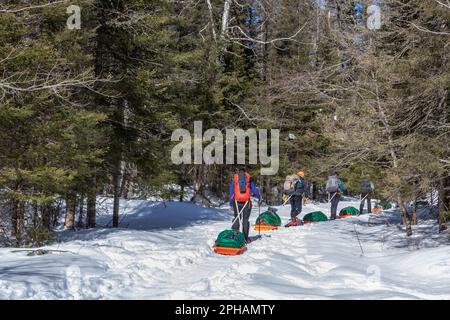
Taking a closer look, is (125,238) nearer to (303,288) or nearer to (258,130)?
(303,288)

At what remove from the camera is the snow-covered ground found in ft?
21.1

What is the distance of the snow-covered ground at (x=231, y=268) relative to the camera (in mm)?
6418

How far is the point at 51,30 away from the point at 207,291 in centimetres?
822

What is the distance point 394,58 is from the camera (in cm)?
1120

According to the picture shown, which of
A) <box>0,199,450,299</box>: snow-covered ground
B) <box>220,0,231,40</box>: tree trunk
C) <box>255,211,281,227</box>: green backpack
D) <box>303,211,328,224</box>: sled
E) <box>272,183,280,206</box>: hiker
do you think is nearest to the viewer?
<box>0,199,450,299</box>: snow-covered ground

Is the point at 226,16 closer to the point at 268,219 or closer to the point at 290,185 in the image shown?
the point at 290,185

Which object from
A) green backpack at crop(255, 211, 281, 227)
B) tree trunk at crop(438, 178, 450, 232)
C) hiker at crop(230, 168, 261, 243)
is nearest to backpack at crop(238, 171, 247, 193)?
hiker at crop(230, 168, 261, 243)

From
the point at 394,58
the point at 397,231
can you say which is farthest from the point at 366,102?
the point at 397,231

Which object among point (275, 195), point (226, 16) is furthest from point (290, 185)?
point (275, 195)

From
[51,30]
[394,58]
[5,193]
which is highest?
[51,30]

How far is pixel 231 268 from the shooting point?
25.9ft

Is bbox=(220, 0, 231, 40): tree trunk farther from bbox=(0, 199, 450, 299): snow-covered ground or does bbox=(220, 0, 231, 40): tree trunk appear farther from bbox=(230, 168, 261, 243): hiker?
bbox=(230, 168, 261, 243): hiker

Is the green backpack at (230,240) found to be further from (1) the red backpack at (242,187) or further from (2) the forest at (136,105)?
(2) the forest at (136,105)

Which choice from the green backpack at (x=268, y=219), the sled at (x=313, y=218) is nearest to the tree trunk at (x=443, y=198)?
the green backpack at (x=268, y=219)
